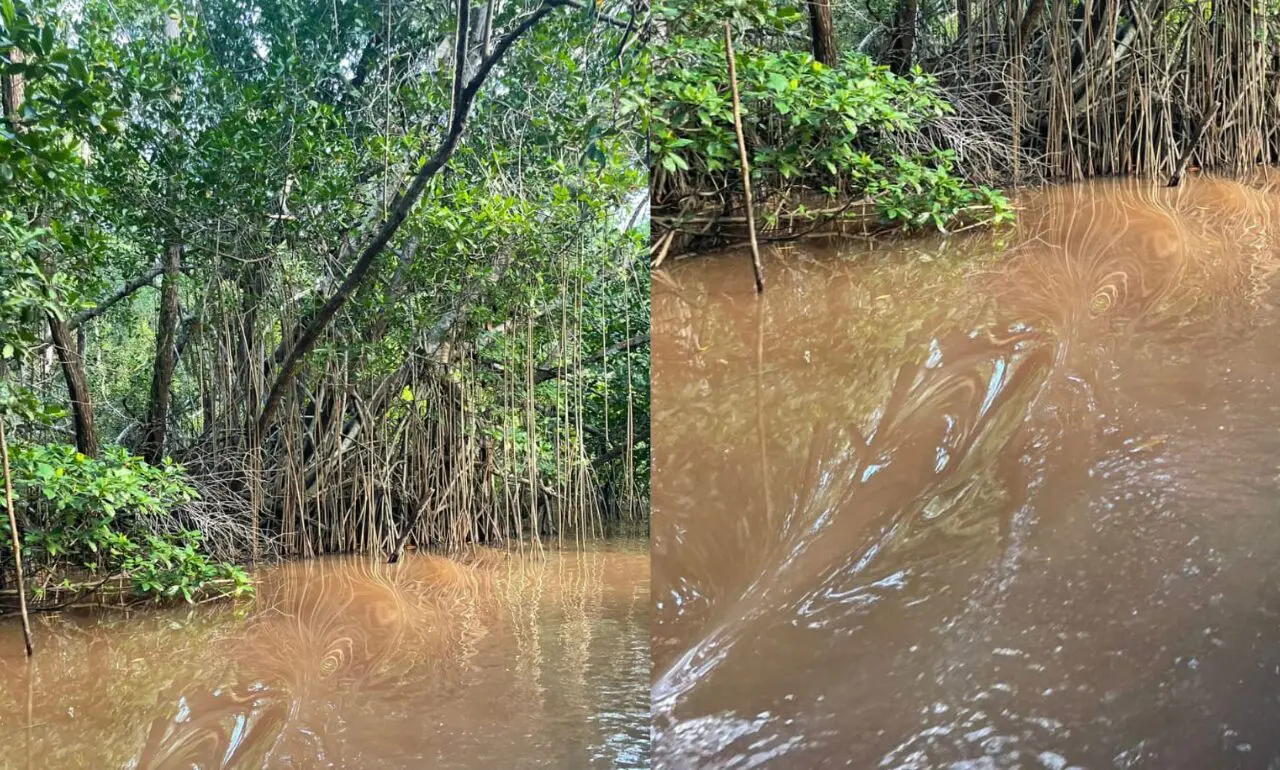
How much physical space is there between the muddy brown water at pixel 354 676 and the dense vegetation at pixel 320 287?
0.07 metres

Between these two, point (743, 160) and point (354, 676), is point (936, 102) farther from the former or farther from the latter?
point (354, 676)

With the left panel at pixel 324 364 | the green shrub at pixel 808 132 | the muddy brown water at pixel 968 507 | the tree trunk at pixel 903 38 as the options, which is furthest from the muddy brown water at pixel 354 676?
the tree trunk at pixel 903 38

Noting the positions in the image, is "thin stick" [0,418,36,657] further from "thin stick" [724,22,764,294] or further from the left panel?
"thin stick" [724,22,764,294]

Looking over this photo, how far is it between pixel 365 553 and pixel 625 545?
17.2 inches

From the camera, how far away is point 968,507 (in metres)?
0.87

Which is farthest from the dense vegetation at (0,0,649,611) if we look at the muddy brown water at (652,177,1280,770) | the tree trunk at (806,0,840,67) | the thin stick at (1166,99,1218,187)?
the thin stick at (1166,99,1218,187)

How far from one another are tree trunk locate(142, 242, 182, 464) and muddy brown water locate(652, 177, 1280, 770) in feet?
2.47

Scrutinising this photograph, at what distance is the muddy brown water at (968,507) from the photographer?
25.4 inches

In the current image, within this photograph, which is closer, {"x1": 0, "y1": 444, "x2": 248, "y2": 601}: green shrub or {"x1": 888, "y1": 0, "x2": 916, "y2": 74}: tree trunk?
{"x1": 0, "y1": 444, "x2": 248, "y2": 601}: green shrub

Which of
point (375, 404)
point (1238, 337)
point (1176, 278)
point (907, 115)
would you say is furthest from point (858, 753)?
point (1176, 278)

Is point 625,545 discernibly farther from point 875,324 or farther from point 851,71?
point 851,71

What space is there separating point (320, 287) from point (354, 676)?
1.96 feet

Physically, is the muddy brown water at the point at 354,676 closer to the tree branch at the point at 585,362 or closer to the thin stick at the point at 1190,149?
the tree branch at the point at 585,362

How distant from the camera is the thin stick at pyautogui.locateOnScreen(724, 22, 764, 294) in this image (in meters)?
1.16
